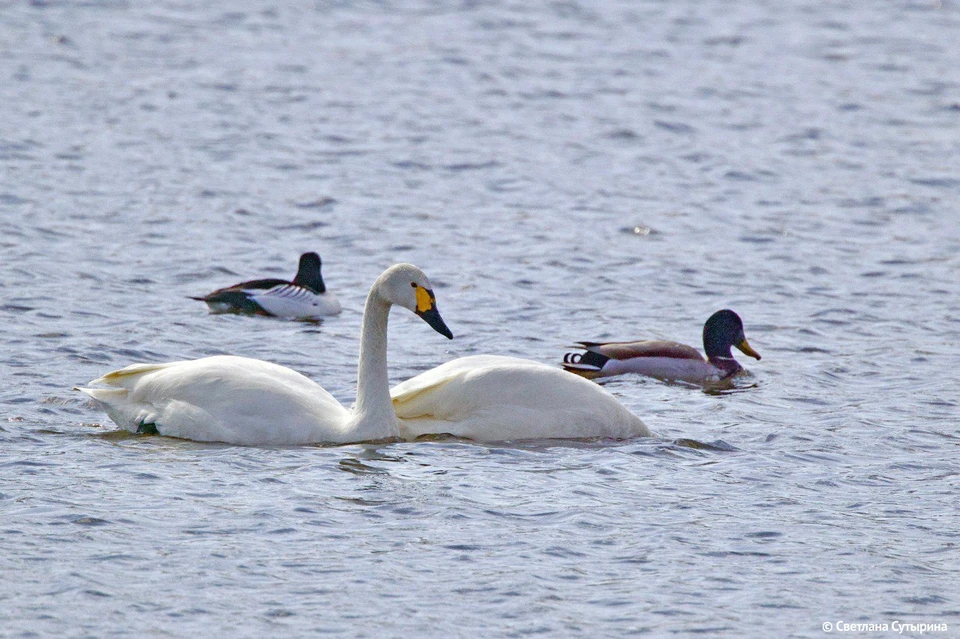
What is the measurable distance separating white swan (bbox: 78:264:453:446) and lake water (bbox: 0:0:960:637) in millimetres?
172

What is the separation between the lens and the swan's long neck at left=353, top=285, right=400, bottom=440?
30.6 ft

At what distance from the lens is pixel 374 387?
9.39 m

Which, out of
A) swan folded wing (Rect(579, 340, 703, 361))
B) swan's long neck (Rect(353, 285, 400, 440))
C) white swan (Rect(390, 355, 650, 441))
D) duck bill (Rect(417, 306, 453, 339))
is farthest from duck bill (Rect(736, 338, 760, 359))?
swan's long neck (Rect(353, 285, 400, 440))

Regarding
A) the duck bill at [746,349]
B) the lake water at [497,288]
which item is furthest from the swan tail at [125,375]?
the duck bill at [746,349]

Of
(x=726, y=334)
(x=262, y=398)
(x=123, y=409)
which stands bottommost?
(x=726, y=334)

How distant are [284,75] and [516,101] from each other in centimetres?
320

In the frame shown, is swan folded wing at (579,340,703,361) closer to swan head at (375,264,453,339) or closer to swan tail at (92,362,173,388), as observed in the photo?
swan head at (375,264,453,339)

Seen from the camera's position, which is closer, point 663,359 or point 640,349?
point 640,349

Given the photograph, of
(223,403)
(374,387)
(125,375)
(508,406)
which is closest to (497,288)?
(508,406)

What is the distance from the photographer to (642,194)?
56.1 feet

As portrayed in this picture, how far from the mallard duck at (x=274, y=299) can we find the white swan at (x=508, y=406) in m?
3.05

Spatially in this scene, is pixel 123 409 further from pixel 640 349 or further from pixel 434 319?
pixel 640 349

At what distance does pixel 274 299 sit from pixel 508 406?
3.81 metres

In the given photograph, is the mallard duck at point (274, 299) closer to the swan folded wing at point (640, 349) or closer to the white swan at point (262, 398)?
the swan folded wing at point (640, 349)
